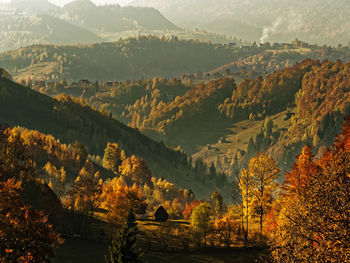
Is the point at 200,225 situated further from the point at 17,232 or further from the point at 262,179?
the point at 17,232

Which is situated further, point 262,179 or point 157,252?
point 262,179

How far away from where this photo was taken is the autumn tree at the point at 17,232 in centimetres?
4944

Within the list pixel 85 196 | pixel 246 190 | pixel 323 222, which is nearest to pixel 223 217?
pixel 246 190

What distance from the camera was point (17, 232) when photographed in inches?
A: 1970

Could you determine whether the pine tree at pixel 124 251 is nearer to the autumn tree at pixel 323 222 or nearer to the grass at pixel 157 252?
A: the autumn tree at pixel 323 222

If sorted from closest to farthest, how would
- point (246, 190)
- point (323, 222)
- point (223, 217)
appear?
point (323, 222) → point (246, 190) → point (223, 217)

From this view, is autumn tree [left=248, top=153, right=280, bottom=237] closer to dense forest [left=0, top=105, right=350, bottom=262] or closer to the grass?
dense forest [left=0, top=105, right=350, bottom=262]

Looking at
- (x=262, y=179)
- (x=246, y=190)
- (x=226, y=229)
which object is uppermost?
(x=262, y=179)

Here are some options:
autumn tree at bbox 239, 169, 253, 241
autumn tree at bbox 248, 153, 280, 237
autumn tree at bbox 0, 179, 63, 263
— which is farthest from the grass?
autumn tree at bbox 0, 179, 63, 263

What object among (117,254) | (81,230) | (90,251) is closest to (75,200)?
(81,230)

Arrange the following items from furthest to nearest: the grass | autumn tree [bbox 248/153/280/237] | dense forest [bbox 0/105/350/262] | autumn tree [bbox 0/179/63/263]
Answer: autumn tree [bbox 248/153/280/237], the grass, autumn tree [bbox 0/179/63/263], dense forest [bbox 0/105/350/262]

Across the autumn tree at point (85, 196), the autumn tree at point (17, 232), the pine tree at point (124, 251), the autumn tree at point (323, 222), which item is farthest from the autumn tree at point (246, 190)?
the autumn tree at point (17, 232)

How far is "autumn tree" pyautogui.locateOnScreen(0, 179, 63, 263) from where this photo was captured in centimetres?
4944

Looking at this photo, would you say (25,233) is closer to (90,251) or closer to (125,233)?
(125,233)
